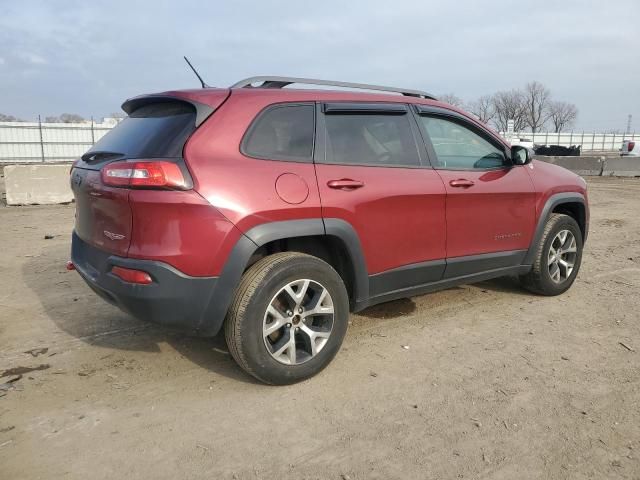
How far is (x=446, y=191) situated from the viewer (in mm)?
3869

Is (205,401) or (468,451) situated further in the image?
(205,401)

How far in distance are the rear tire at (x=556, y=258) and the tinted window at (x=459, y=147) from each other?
89cm

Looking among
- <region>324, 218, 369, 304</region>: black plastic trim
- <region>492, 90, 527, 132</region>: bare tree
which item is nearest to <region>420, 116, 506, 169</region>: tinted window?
<region>324, 218, 369, 304</region>: black plastic trim

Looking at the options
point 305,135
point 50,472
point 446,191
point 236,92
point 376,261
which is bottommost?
point 50,472

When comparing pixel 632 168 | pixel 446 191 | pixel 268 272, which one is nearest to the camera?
pixel 268 272

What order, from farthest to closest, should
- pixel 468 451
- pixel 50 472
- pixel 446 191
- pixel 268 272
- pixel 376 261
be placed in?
1. pixel 446 191
2. pixel 376 261
3. pixel 268 272
4. pixel 468 451
5. pixel 50 472

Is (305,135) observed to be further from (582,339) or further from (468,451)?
(582,339)

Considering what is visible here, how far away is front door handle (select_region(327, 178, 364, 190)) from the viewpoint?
328 cm

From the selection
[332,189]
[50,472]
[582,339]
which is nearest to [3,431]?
[50,472]

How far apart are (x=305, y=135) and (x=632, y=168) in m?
19.3

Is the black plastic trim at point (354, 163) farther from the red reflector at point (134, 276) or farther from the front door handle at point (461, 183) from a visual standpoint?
the red reflector at point (134, 276)

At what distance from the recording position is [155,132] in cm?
305

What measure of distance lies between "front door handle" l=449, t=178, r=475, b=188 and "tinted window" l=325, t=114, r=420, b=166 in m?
0.34

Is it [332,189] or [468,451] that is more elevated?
[332,189]
